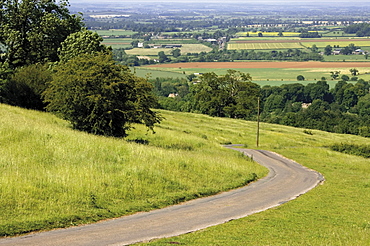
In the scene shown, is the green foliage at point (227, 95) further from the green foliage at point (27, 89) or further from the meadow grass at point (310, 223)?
the meadow grass at point (310, 223)

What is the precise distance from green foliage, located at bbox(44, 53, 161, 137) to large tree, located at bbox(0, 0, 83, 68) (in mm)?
30391

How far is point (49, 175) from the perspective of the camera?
21906 millimetres

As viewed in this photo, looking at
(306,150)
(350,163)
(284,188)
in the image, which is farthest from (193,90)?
(284,188)

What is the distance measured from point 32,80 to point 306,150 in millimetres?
28020

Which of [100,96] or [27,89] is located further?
[27,89]

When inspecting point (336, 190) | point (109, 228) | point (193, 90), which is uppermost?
point (109, 228)

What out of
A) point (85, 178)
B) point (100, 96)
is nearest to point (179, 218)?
point (85, 178)

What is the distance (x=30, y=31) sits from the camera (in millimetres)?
68188

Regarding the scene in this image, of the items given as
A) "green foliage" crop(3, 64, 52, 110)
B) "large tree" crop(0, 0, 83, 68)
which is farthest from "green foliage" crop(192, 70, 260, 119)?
"green foliage" crop(3, 64, 52, 110)

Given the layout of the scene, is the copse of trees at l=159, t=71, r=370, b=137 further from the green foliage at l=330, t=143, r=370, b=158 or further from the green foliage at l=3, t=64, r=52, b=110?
the green foliage at l=3, t=64, r=52, b=110

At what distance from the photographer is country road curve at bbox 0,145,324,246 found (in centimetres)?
1620

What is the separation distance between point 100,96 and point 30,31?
37.1m

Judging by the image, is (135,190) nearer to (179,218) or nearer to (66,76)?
(179,218)

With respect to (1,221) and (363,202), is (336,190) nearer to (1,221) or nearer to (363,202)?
(363,202)
